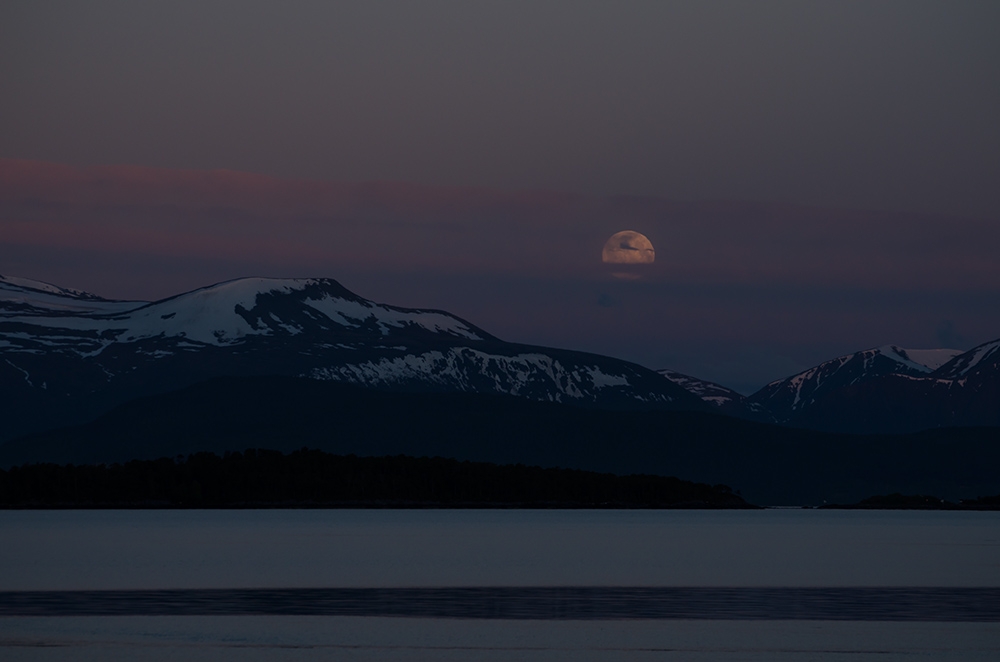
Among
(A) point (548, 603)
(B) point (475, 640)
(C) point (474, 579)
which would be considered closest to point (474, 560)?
(C) point (474, 579)

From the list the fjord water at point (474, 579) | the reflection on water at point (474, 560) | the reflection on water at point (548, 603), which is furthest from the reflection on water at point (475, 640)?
the reflection on water at point (474, 560)

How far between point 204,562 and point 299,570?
453 inches

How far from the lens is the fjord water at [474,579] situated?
47.0 m

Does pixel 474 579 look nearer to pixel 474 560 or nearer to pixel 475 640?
pixel 474 560

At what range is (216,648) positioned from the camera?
154ft

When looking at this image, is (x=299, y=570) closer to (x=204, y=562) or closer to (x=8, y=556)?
(x=204, y=562)

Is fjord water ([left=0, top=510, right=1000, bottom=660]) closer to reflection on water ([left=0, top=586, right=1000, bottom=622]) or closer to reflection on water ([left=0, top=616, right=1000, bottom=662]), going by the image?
reflection on water ([left=0, top=616, right=1000, bottom=662])

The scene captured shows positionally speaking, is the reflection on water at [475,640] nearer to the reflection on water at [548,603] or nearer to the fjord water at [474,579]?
the fjord water at [474,579]

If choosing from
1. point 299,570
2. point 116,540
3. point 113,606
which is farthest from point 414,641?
point 116,540

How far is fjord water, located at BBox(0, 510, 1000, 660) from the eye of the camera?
154 ft

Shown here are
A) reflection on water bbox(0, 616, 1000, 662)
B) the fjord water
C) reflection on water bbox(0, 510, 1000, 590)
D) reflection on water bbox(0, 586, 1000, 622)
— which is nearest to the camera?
reflection on water bbox(0, 616, 1000, 662)

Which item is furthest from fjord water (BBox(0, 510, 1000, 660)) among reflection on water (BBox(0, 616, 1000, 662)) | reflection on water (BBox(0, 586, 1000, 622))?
reflection on water (BBox(0, 586, 1000, 622))

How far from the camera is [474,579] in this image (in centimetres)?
8244

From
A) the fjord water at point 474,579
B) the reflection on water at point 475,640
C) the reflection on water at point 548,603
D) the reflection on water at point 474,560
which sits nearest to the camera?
the reflection on water at point 475,640
